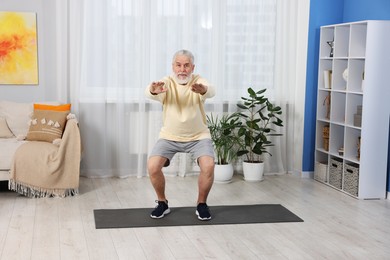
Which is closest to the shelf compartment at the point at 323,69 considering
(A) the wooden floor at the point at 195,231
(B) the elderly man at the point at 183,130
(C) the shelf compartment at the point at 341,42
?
(C) the shelf compartment at the point at 341,42

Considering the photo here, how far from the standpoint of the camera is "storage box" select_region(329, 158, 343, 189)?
19.5ft

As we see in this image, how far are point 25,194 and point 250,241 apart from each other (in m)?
2.21

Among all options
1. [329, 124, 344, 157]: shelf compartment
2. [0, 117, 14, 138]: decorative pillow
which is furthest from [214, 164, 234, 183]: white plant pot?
→ [0, 117, 14, 138]: decorative pillow

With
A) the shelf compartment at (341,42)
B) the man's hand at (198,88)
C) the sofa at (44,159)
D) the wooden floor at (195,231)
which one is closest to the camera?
the wooden floor at (195,231)

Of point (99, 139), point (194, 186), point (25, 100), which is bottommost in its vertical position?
point (194, 186)

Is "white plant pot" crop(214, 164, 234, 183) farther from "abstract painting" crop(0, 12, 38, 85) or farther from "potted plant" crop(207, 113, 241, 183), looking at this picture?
"abstract painting" crop(0, 12, 38, 85)

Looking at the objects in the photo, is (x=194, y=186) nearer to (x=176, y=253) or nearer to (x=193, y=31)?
(x=193, y=31)

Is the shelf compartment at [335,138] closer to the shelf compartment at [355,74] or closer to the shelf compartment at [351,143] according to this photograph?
the shelf compartment at [351,143]

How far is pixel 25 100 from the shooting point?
630 cm

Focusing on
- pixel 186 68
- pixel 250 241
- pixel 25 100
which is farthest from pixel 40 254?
pixel 25 100

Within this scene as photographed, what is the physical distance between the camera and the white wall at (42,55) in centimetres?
616

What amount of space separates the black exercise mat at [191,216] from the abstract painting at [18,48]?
1982 mm

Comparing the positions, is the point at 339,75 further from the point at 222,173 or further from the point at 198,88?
the point at 198,88

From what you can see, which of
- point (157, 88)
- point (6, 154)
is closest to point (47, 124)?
point (6, 154)
